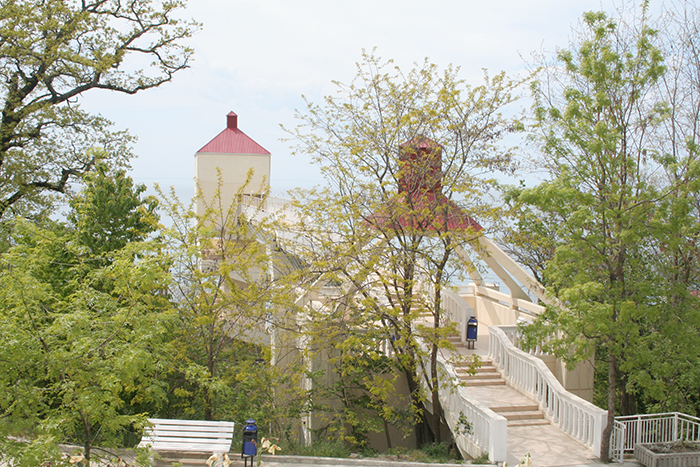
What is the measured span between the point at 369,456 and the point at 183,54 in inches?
638

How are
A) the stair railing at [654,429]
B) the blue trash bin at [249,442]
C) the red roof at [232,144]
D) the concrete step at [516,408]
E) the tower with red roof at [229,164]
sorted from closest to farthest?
the blue trash bin at [249,442]
the stair railing at [654,429]
the concrete step at [516,408]
the tower with red roof at [229,164]
the red roof at [232,144]

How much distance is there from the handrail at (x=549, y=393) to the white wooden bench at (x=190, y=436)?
6383 millimetres

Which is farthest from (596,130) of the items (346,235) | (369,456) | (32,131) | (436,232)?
(32,131)

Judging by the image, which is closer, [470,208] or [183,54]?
[470,208]

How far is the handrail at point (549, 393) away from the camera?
405 inches

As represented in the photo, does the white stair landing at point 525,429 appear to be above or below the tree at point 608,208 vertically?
below

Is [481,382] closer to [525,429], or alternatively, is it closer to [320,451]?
[525,429]

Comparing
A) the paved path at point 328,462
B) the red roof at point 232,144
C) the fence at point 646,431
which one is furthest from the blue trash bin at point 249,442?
the red roof at point 232,144

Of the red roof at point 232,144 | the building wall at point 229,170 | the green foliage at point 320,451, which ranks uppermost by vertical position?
the red roof at point 232,144

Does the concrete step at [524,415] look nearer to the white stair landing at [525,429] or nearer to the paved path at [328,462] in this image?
the white stair landing at [525,429]

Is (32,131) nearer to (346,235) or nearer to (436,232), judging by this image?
(346,235)

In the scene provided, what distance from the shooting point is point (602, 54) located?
1002 centimetres

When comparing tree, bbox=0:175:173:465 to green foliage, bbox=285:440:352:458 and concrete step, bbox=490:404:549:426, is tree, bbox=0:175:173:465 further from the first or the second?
concrete step, bbox=490:404:549:426

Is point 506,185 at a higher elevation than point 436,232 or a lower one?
higher
